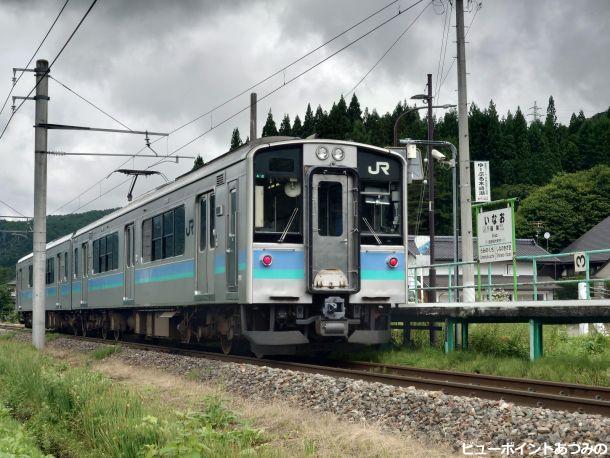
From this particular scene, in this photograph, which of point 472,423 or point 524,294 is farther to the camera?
point 524,294

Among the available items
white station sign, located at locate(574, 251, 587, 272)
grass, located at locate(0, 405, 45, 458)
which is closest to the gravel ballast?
grass, located at locate(0, 405, 45, 458)

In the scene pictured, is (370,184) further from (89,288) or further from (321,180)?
(89,288)

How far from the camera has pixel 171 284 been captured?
1666 cm

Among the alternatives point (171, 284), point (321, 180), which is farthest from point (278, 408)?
point (171, 284)

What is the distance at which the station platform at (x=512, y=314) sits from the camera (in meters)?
12.0

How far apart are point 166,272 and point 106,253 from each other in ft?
20.4

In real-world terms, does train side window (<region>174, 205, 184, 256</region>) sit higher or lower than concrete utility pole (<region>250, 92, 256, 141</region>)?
lower

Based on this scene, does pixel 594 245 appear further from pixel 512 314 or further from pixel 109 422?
pixel 109 422

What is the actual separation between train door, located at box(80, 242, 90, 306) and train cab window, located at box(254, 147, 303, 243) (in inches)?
529

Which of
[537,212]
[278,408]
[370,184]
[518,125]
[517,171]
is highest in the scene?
[518,125]

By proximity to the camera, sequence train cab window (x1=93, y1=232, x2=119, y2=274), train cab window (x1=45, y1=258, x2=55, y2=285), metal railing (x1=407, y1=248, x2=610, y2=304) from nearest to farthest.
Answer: metal railing (x1=407, y1=248, x2=610, y2=304) < train cab window (x1=93, y1=232, x2=119, y2=274) < train cab window (x1=45, y1=258, x2=55, y2=285)

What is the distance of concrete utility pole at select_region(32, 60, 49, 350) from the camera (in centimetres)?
2097

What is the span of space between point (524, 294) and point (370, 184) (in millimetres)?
41214

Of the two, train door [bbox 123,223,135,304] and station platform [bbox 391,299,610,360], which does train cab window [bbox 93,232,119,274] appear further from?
station platform [bbox 391,299,610,360]
